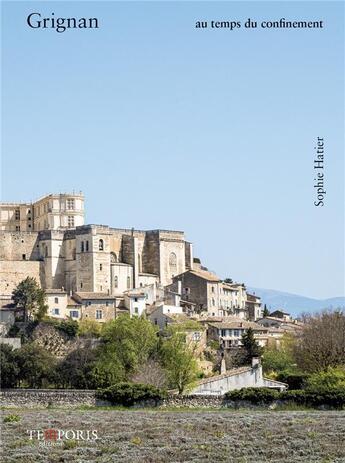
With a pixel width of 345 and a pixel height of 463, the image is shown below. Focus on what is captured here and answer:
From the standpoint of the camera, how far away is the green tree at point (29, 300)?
74.6 metres

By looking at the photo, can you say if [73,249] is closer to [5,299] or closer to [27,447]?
[5,299]

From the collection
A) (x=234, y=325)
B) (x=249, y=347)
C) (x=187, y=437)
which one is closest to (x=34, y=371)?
(x=249, y=347)

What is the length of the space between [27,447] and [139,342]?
3170 centimetres

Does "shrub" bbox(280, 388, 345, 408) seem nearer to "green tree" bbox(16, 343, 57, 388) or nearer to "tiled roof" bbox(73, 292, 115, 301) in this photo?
"green tree" bbox(16, 343, 57, 388)

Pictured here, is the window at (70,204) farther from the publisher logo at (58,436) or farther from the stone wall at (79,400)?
the publisher logo at (58,436)

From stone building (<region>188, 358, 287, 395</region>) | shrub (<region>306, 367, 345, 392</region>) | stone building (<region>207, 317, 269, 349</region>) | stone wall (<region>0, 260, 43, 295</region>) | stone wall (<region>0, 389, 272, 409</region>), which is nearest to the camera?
stone wall (<region>0, 389, 272, 409</region>)

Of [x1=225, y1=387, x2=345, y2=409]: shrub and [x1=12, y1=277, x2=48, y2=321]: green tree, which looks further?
[x1=12, y1=277, x2=48, y2=321]: green tree

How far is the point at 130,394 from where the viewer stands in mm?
39625

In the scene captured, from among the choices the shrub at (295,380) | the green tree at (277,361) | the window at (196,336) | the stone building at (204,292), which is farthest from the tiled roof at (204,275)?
the shrub at (295,380)

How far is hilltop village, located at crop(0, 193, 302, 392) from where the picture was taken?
76938mm

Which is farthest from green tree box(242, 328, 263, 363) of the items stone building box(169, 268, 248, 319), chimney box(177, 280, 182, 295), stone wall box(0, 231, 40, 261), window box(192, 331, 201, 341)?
stone wall box(0, 231, 40, 261)

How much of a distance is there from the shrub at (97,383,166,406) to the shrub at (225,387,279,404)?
256cm

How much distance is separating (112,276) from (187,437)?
2098 inches

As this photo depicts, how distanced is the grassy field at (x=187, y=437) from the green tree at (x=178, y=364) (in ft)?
49.1
